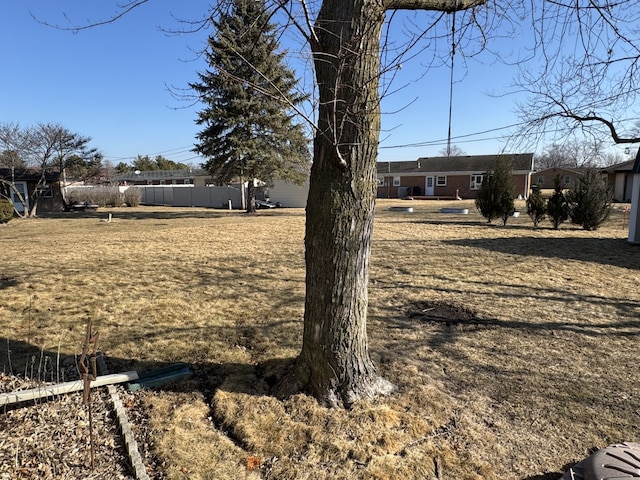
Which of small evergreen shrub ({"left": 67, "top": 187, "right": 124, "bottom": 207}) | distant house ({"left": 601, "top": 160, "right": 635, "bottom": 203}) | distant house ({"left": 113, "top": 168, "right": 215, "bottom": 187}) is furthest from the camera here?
distant house ({"left": 113, "top": 168, "right": 215, "bottom": 187})

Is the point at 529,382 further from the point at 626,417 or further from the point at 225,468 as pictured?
the point at 225,468

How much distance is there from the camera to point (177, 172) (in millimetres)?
49656

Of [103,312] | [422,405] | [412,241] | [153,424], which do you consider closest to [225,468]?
[153,424]

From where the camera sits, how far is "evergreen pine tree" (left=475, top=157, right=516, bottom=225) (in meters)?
14.5

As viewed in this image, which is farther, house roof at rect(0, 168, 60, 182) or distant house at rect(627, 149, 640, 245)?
house roof at rect(0, 168, 60, 182)

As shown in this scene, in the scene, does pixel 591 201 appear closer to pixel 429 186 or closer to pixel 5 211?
pixel 5 211

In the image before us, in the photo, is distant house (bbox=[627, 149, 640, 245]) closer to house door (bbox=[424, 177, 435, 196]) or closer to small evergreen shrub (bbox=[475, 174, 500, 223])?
small evergreen shrub (bbox=[475, 174, 500, 223])

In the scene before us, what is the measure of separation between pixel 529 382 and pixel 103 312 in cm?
466

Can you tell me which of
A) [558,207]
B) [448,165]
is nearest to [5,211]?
[558,207]

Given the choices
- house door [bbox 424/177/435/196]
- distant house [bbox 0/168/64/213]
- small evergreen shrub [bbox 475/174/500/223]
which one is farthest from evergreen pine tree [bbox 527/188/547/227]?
distant house [bbox 0/168/64/213]

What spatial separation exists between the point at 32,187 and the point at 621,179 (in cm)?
4350

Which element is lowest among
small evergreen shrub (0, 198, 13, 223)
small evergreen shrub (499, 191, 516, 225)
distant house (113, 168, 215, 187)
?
small evergreen shrub (0, 198, 13, 223)

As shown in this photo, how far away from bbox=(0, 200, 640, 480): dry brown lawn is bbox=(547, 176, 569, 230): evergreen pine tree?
5.65m

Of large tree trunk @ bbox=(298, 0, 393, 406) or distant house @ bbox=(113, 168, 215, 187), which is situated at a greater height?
distant house @ bbox=(113, 168, 215, 187)
